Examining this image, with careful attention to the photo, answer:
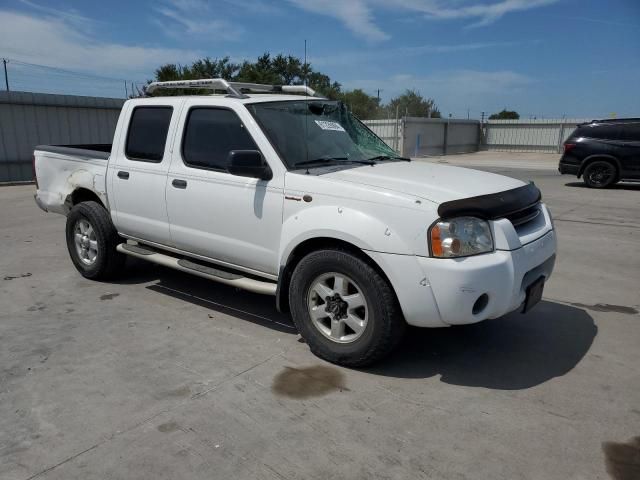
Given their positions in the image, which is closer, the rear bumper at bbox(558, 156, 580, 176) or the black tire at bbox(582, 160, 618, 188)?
the black tire at bbox(582, 160, 618, 188)

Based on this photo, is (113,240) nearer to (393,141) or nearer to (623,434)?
(623,434)

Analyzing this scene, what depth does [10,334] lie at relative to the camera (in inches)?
171

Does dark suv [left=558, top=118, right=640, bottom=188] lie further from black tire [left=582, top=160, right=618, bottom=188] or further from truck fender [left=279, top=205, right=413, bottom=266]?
truck fender [left=279, top=205, right=413, bottom=266]

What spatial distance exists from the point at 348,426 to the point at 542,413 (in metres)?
1.19

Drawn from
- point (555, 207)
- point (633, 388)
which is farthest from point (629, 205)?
point (633, 388)

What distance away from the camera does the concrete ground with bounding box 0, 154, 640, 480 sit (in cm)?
273

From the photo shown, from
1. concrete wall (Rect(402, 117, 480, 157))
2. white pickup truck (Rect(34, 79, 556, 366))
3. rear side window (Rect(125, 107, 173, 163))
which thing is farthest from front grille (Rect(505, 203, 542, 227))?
concrete wall (Rect(402, 117, 480, 157))

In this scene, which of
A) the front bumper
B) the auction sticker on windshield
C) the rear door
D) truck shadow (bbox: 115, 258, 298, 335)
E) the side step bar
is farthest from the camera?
the rear door

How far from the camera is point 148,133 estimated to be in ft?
16.6

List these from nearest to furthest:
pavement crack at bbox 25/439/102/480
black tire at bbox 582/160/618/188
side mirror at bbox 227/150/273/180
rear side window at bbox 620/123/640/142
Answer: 1. pavement crack at bbox 25/439/102/480
2. side mirror at bbox 227/150/273/180
3. rear side window at bbox 620/123/640/142
4. black tire at bbox 582/160/618/188

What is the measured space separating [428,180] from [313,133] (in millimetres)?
1130

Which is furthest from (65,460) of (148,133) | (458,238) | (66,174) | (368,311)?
(66,174)

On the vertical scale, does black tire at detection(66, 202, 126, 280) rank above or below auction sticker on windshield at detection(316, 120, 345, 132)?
below

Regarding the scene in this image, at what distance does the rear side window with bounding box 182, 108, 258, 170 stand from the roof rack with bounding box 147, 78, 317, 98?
0.28 m
